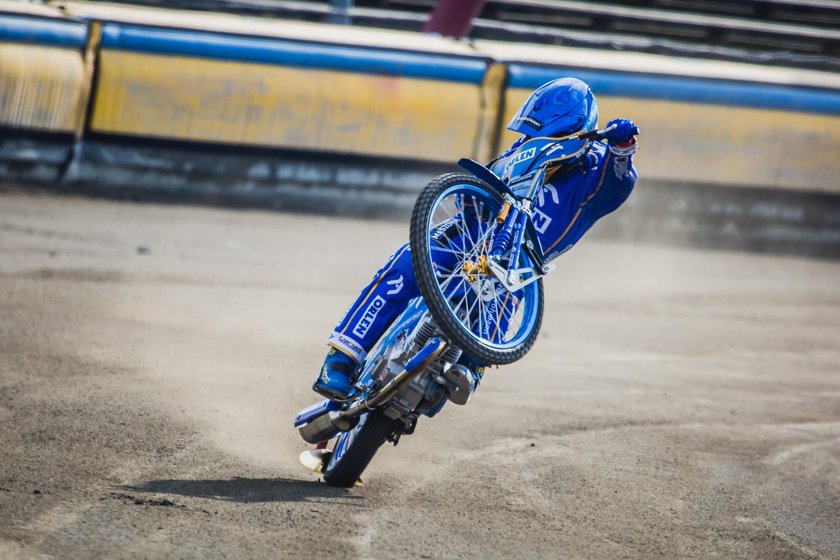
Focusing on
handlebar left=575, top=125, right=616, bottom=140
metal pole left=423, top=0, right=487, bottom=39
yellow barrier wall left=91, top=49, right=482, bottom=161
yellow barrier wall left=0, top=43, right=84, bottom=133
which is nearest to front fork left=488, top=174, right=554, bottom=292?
handlebar left=575, top=125, right=616, bottom=140

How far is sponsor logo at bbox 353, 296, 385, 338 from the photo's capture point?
5258 millimetres

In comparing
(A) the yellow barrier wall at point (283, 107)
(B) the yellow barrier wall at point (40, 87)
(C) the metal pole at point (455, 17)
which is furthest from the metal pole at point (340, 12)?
(B) the yellow barrier wall at point (40, 87)

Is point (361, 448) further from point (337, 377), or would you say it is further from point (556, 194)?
point (556, 194)

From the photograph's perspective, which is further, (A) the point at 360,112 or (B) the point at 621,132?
(A) the point at 360,112

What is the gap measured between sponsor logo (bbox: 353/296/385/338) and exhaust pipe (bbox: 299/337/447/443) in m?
0.34

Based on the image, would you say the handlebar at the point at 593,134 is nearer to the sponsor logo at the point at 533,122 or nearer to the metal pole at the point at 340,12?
the sponsor logo at the point at 533,122

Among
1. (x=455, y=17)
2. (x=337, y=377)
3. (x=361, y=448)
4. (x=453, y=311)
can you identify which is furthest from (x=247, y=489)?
(x=455, y=17)

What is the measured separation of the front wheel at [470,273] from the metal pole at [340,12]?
909 cm

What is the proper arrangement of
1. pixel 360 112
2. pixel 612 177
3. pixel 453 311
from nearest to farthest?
pixel 453 311
pixel 612 177
pixel 360 112

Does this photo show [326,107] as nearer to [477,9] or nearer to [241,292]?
[477,9]

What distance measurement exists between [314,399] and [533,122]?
208 centimetres

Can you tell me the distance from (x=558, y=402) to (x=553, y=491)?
1.75m

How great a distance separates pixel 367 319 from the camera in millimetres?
5266

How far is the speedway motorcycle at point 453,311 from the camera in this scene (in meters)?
4.85
